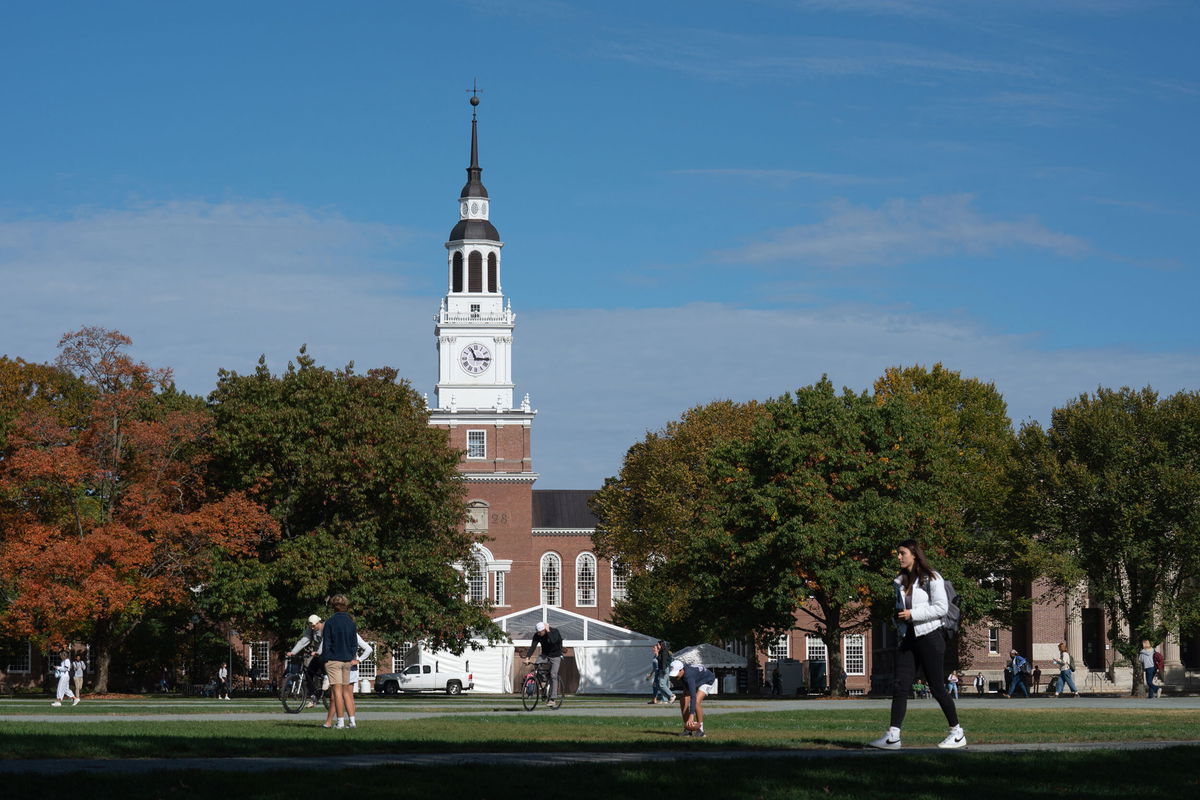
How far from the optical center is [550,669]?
1093 inches

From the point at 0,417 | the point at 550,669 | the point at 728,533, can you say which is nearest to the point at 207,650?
the point at 0,417

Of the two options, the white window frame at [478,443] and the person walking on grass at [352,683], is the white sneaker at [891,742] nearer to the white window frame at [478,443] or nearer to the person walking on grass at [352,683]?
the person walking on grass at [352,683]

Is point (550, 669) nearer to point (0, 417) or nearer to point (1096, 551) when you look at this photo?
point (1096, 551)

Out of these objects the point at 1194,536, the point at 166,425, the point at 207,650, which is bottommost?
the point at 207,650

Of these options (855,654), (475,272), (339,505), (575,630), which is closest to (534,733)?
(339,505)

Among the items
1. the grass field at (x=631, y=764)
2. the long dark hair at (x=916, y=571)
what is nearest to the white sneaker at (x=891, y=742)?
the grass field at (x=631, y=764)

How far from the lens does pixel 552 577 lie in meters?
118

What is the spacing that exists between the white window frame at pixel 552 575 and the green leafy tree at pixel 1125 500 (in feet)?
215

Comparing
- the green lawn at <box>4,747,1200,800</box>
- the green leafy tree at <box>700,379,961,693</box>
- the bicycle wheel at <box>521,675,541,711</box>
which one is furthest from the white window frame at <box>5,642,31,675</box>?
the green lawn at <box>4,747,1200,800</box>

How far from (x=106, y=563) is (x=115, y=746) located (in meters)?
34.9

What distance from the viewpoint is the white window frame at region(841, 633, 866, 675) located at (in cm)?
8775

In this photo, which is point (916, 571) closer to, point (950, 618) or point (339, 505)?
point (950, 618)

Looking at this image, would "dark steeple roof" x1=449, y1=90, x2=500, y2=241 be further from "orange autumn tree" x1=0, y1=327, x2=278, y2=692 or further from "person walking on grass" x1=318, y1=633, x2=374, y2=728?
"person walking on grass" x1=318, y1=633, x2=374, y2=728

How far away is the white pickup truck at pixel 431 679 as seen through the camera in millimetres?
76438
